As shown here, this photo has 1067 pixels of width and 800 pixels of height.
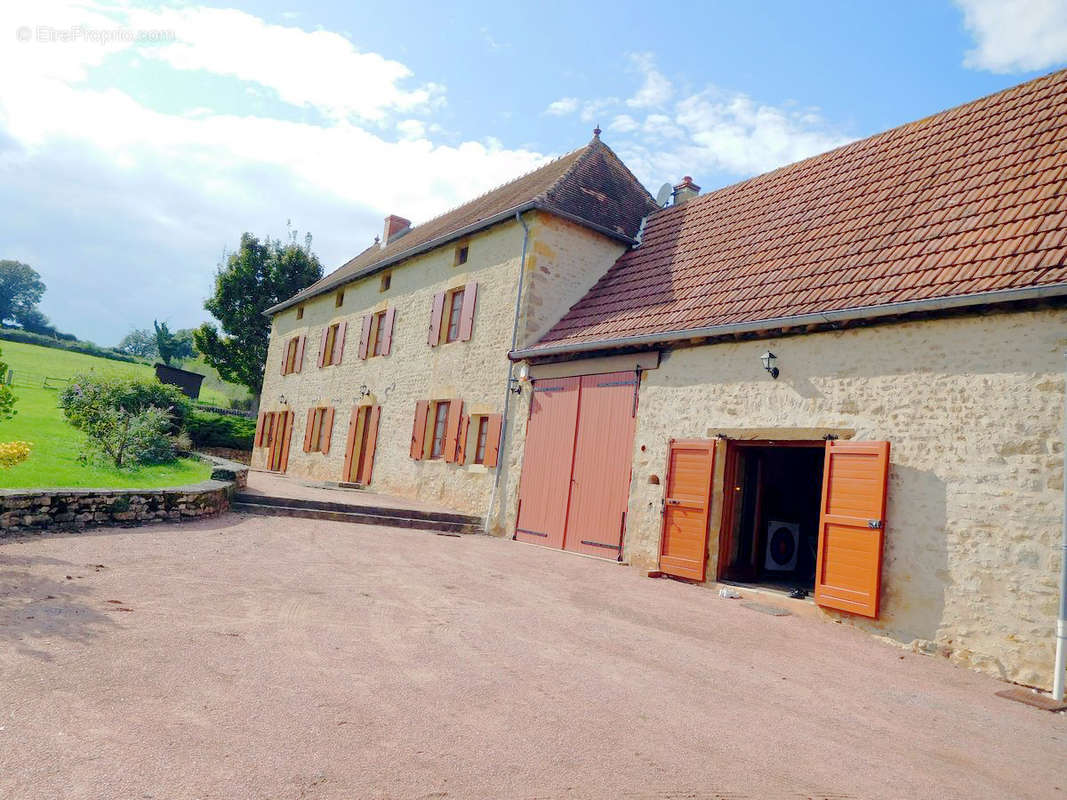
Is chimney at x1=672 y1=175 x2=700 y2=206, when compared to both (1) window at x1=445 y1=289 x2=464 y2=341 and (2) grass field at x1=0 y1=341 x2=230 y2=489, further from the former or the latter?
(2) grass field at x1=0 y1=341 x2=230 y2=489

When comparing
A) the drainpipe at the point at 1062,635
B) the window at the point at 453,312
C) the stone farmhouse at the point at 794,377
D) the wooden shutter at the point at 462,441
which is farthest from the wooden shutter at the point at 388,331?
the drainpipe at the point at 1062,635

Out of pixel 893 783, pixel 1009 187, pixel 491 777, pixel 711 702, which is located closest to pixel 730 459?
pixel 1009 187

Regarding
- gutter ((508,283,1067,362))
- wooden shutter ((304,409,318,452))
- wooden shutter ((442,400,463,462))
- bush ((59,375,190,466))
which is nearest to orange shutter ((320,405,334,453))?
wooden shutter ((304,409,318,452))

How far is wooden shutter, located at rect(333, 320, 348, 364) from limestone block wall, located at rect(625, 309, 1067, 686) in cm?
1326

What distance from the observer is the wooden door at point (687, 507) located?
8.63 meters

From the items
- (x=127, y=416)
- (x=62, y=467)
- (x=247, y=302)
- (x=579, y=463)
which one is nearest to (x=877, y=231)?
(x=579, y=463)

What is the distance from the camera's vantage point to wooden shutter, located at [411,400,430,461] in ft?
47.7

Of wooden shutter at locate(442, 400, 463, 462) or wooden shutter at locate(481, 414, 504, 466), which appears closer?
wooden shutter at locate(481, 414, 504, 466)

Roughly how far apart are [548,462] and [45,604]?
7.40 metres

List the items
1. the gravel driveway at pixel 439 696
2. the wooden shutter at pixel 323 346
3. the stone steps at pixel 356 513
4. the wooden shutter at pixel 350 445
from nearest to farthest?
the gravel driveway at pixel 439 696 < the stone steps at pixel 356 513 < the wooden shutter at pixel 350 445 < the wooden shutter at pixel 323 346

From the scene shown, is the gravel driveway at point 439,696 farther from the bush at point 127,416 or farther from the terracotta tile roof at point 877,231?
the bush at point 127,416

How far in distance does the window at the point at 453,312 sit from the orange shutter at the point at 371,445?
9.62 feet

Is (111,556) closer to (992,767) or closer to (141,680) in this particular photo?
(141,680)

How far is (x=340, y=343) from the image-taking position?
18.9 metres
